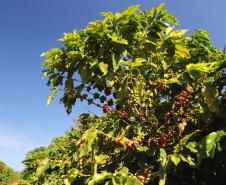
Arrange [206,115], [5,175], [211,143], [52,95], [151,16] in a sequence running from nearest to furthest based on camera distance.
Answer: [211,143] < [206,115] < [151,16] < [52,95] < [5,175]

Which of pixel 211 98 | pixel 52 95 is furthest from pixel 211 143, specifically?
pixel 52 95

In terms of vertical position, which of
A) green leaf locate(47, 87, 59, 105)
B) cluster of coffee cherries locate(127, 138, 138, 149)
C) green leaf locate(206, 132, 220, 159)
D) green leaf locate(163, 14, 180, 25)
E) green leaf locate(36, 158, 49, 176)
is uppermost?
green leaf locate(163, 14, 180, 25)

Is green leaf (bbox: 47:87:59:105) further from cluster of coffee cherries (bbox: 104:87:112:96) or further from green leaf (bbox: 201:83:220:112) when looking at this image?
green leaf (bbox: 201:83:220:112)

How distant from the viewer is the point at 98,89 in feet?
9.81

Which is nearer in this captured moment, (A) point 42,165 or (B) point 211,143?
(B) point 211,143

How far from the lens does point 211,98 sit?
72.1 inches

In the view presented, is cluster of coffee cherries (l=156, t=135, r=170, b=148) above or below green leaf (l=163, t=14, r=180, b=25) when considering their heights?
below

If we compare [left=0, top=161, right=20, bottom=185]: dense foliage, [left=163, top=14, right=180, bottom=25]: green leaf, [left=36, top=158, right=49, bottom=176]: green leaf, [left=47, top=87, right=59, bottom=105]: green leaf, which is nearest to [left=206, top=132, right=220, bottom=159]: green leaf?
[left=163, top=14, right=180, bottom=25]: green leaf

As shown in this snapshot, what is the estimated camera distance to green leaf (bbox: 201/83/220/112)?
1806mm

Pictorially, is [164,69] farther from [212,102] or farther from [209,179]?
[209,179]

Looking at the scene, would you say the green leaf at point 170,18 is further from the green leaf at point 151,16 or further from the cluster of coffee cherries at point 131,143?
the cluster of coffee cherries at point 131,143

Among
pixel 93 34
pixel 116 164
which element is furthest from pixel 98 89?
pixel 116 164

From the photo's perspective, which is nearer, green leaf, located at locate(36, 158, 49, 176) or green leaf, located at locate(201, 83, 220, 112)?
green leaf, located at locate(201, 83, 220, 112)

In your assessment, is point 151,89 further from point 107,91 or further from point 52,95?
point 52,95
